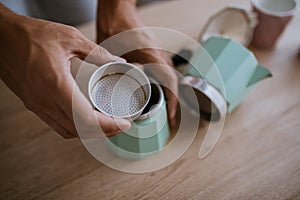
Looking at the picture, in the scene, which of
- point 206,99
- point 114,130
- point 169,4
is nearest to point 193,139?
point 206,99

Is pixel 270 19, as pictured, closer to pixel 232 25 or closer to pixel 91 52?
pixel 232 25

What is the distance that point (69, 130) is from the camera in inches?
15.5

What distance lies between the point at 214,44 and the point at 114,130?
0.23m

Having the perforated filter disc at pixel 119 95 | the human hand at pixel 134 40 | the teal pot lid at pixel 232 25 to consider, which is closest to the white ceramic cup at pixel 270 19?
the teal pot lid at pixel 232 25

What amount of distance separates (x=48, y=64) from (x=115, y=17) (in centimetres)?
21

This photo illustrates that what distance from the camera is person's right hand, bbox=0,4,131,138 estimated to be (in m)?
0.35

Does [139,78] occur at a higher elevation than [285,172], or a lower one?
higher

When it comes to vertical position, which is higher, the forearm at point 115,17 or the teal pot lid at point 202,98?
the forearm at point 115,17

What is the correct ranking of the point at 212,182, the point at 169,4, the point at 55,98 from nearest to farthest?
the point at 55,98
the point at 212,182
the point at 169,4

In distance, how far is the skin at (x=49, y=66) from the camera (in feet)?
1.16

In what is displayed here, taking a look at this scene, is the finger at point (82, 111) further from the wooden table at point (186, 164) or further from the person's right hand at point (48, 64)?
the wooden table at point (186, 164)

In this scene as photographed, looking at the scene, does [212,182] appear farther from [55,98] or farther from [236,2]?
[236,2]

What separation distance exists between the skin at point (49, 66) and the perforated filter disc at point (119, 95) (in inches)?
0.8

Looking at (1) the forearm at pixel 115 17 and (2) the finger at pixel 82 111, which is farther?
(1) the forearm at pixel 115 17
